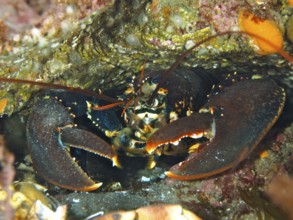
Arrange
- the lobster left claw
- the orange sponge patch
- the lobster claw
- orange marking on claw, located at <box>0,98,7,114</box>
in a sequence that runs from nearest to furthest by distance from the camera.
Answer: the lobster left claw, the lobster claw, the orange sponge patch, orange marking on claw, located at <box>0,98,7,114</box>

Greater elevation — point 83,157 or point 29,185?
point 29,185

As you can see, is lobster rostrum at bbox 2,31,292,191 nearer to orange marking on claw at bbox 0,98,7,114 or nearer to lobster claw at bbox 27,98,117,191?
lobster claw at bbox 27,98,117,191

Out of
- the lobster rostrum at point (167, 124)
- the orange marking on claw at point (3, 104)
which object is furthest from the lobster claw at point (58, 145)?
the orange marking on claw at point (3, 104)

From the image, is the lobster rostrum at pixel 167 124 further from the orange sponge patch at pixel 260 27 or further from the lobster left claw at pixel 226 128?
the orange sponge patch at pixel 260 27

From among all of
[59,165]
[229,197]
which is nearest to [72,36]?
[59,165]

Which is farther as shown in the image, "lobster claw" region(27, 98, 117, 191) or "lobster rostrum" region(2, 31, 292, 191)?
"lobster claw" region(27, 98, 117, 191)

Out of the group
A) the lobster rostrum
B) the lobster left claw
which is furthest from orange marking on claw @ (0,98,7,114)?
the lobster left claw

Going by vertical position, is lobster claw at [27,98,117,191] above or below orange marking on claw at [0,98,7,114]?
below

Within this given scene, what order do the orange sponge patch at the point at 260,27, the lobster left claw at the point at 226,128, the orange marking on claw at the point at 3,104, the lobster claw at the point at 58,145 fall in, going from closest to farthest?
1. the lobster left claw at the point at 226,128
2. the lobster claw at the point at 58,145
3. the orange sponge patch at the point at 260,27
4. the orange marking on claw at the point at 3,104

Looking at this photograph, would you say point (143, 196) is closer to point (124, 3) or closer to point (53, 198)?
point (53, 198)
